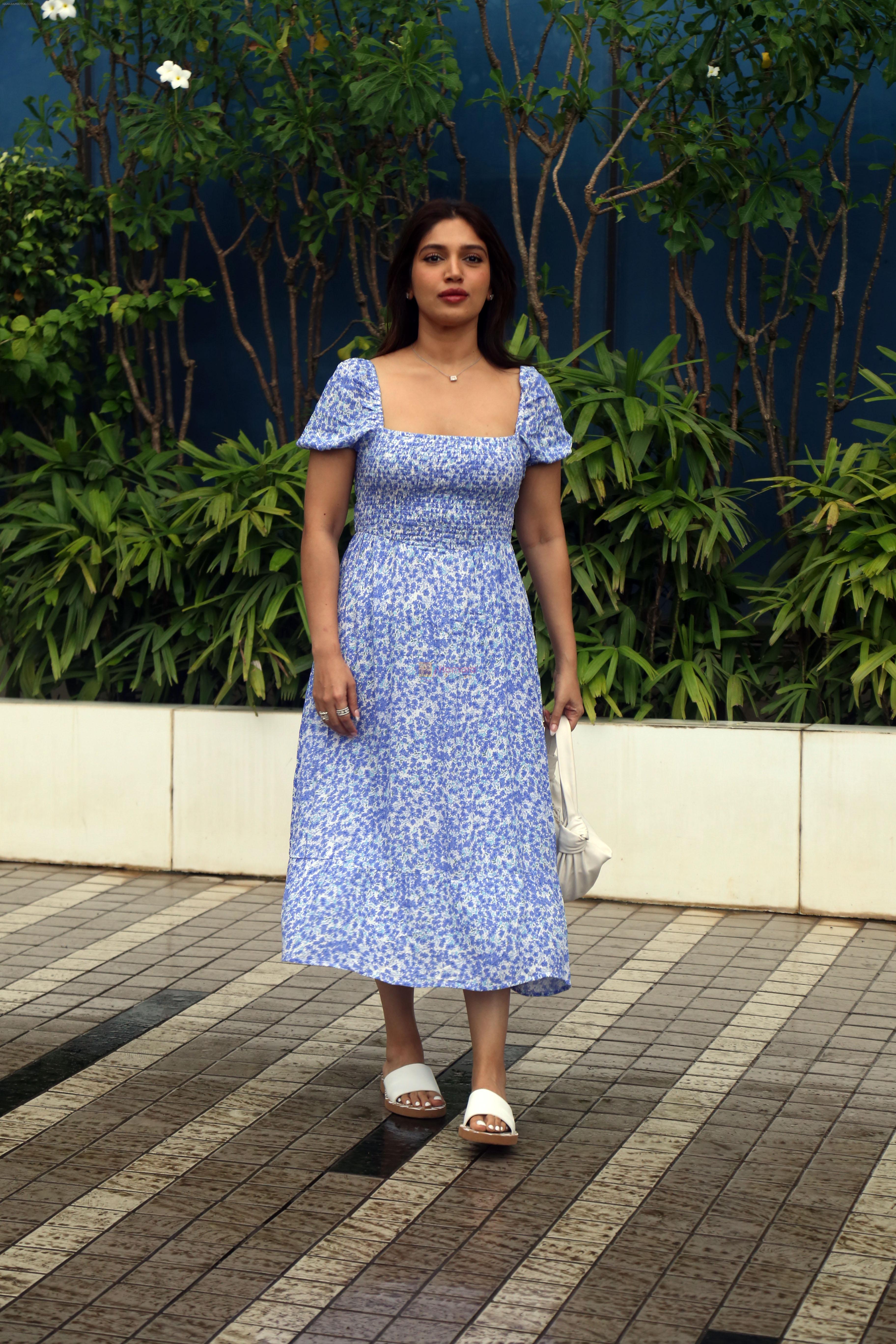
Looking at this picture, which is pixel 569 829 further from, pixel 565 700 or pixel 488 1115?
pixel 488 1115

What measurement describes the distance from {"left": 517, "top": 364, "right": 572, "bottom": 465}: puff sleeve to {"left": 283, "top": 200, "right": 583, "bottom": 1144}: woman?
0.4 inches

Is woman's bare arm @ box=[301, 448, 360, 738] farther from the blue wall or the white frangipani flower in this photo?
the blue wall

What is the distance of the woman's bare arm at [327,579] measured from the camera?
3596mm

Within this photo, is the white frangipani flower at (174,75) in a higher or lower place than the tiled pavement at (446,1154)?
higher

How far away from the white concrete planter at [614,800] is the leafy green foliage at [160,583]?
0.72 feet

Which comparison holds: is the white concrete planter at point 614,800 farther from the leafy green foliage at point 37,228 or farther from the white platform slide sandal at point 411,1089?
the white platform slide sandal at point 411,1089

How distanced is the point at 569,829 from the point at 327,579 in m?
0.78

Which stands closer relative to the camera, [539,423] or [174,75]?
[539,423]

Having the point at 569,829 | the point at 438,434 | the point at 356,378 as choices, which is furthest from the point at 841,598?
the point at 356,378

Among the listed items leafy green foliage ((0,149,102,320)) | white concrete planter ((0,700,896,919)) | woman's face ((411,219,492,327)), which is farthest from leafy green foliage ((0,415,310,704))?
woman's face ((411,219,492,327))

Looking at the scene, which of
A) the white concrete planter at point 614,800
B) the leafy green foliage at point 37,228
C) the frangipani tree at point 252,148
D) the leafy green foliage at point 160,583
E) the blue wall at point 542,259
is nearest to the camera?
the white concrete planter at point 614,800

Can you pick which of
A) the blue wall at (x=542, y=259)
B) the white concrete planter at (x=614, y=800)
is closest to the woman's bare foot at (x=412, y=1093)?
the white concrete planter at (x=614, y=800)

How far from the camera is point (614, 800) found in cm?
574

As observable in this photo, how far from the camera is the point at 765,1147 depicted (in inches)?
142
